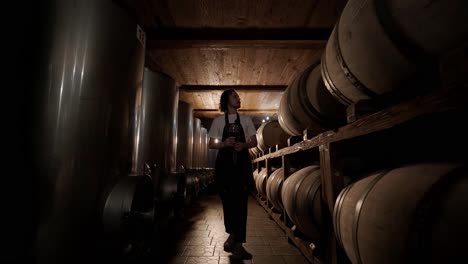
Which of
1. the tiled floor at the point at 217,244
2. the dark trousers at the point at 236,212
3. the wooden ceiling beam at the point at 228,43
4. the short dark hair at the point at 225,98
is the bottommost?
the tiled floor at the point at 217,244

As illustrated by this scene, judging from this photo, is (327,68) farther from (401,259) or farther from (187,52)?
(187,52)

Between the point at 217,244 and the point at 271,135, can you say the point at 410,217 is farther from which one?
the point at 271,135

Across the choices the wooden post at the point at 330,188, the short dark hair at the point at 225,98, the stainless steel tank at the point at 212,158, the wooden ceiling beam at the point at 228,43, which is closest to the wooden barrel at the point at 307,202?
the wooden post at the point at 330,188

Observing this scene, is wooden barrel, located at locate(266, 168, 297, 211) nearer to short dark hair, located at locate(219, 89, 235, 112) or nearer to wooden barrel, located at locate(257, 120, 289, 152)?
wooden barrel, located at locate(257, 120, 289, 152)

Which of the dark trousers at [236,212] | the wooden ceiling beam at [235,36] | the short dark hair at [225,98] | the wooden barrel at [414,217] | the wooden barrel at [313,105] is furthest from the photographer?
the wooden ceiling beam at [235,36]

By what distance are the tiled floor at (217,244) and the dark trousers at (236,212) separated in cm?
27

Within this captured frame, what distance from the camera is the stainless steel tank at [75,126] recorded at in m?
1.02

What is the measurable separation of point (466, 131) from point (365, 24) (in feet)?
2.70

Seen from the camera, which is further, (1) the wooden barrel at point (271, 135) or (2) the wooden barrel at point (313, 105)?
(1) the wooden barrel at point (271, 135)

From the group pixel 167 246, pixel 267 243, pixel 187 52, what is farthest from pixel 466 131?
pixel 187 52

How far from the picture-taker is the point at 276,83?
571 cm

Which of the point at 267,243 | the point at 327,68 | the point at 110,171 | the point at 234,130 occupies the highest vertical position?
the point at 327,68

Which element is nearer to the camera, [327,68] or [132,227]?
[132,227]

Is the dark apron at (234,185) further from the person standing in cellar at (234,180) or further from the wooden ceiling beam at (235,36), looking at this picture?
the wooden ceiling beam at (235,36)
